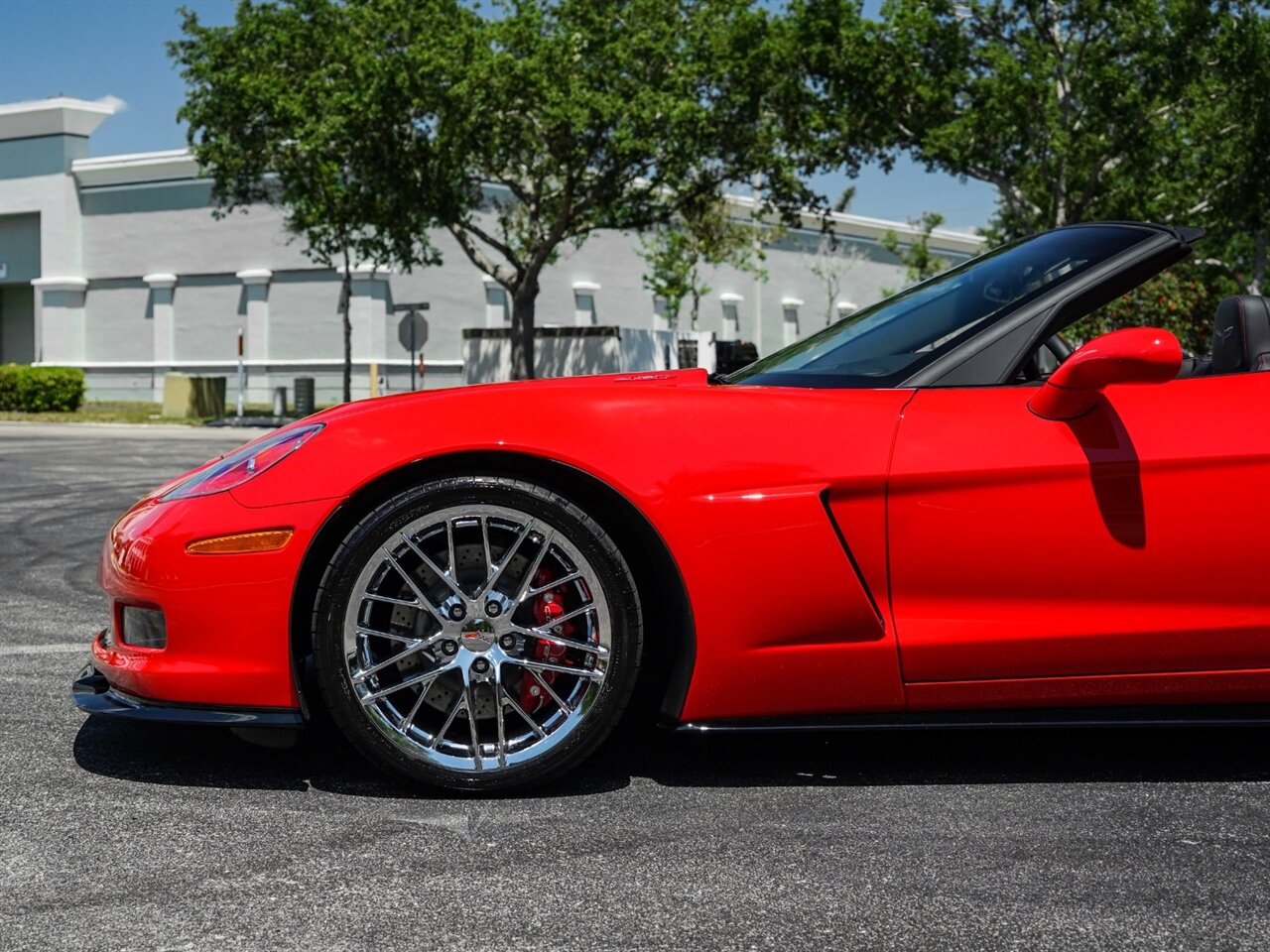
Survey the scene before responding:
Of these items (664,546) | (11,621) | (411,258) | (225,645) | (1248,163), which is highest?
(1248,163)

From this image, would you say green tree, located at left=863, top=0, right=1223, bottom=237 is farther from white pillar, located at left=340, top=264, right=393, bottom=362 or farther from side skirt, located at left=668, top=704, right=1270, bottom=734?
side skirt, located at left=668, top=704, right=1270, bottom=734

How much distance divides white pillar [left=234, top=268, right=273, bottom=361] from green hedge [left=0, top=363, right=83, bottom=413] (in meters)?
8.43

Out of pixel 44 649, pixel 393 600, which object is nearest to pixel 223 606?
pixel 393 600

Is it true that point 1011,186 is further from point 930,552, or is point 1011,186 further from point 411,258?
point 930,552

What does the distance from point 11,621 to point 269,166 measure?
22.6m

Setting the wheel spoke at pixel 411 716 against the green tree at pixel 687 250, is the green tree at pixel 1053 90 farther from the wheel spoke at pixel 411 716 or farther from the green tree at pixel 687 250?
the wheel spoke at pixel 411 716

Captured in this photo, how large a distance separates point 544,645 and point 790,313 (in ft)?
182

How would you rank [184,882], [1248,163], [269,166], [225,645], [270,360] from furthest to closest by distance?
[270,360] < [269,166] < [1248,163] < [225,645] < [184,882]

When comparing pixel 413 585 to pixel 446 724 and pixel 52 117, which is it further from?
pixel 52 117

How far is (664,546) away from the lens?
312 cm

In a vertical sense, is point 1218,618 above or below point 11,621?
above

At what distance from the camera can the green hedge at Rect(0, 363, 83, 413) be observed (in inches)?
1358

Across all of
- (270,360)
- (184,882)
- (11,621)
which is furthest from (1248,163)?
(270,360)

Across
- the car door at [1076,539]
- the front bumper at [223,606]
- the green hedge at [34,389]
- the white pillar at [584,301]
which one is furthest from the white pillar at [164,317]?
the car door at [1076,539]
